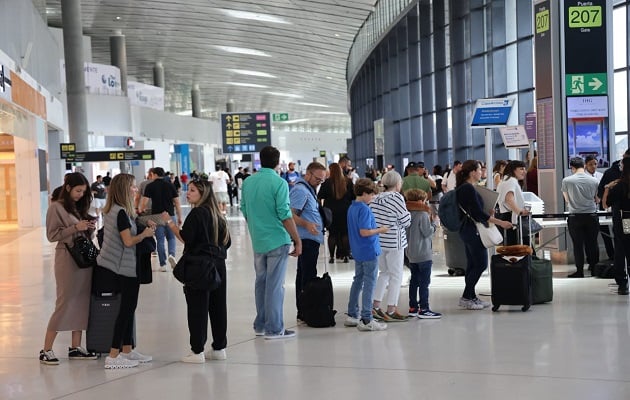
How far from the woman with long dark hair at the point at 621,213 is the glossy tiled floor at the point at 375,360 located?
0.24 meters

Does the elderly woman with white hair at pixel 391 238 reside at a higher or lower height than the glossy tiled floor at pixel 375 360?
higher

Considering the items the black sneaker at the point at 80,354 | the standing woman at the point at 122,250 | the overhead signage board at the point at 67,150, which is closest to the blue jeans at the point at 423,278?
the standing woman at the point at 122,250

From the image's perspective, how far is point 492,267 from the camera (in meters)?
9.41

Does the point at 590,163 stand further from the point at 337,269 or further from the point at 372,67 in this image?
the point at 372,67

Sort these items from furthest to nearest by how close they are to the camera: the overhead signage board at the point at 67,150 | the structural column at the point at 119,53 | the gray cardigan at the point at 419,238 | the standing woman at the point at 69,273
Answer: the structural column at the point at 119,53 < the overhead signage board at the point at 67,150 < the gray cardigan at the point at 419,238 < the standing woman at the point at 69,273

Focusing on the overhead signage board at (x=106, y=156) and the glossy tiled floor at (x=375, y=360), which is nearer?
the glossy tiled floor at (x=375, y=360)

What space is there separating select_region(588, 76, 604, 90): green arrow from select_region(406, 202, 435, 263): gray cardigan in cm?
553

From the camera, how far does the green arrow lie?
1348 centimetres

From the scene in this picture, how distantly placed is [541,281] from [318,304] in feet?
7.94

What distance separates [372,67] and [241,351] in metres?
35.8

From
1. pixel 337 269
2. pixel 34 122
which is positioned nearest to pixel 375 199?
pixel 337 269

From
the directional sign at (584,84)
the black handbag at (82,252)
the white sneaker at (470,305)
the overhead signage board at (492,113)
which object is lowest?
the white sneaker at (470,305)

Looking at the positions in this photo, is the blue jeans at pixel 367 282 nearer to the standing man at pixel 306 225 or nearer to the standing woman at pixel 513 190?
the standing man at pixel 306 225

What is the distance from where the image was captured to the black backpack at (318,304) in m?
8.67
